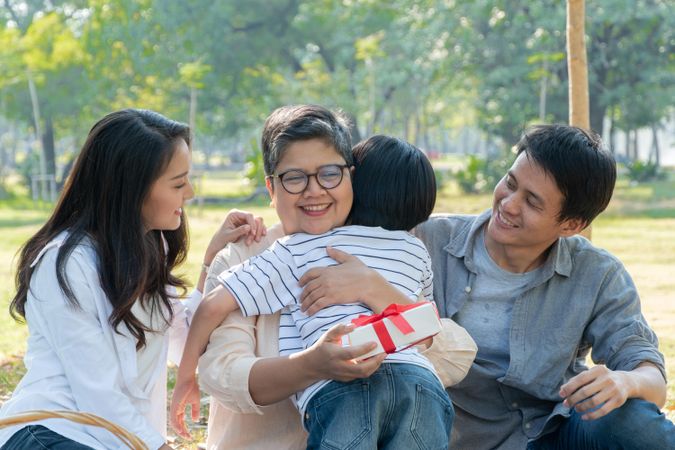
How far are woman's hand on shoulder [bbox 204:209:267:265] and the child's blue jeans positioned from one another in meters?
0.66

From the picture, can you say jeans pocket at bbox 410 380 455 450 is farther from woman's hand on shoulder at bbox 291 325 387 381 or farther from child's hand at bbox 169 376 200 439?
child's hand at bbox 169 376 200 439

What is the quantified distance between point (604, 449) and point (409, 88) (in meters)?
39.2

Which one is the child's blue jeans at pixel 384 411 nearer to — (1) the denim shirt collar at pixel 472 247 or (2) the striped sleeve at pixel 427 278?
(2) the striped sleeve at pixel 427 278

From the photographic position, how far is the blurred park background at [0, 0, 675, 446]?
22797 mm

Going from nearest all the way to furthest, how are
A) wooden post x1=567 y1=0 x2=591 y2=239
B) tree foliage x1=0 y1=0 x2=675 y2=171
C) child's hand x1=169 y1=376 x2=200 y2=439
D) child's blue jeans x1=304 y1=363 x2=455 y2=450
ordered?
child's blue jeans x1=304 y1=363 x2=455 y2=450 → child's hand x1=169 y1=376 x2=200 y2=439 → wooden post x1=567 y1=0 x2=591 y2=239 → tree foliage x1=0 y1=0 x2=675 y2=171

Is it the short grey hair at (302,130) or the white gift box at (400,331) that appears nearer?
the white gift box at (400,331)

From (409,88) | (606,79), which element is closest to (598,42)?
(606,79)

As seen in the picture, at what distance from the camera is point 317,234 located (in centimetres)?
263

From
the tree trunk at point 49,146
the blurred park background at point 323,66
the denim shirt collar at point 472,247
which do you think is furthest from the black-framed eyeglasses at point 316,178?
the tree trunk at point 49,146

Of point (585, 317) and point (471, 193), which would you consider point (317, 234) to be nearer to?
point (585, 317)

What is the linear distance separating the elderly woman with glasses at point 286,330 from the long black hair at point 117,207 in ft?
0.87

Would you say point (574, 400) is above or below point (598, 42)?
below

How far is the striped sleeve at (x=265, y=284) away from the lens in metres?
2.55

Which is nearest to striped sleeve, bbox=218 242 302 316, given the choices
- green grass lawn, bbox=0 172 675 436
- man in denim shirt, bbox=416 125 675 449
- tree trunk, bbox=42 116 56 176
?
green grass lawn, bbox=0 172 675 436
